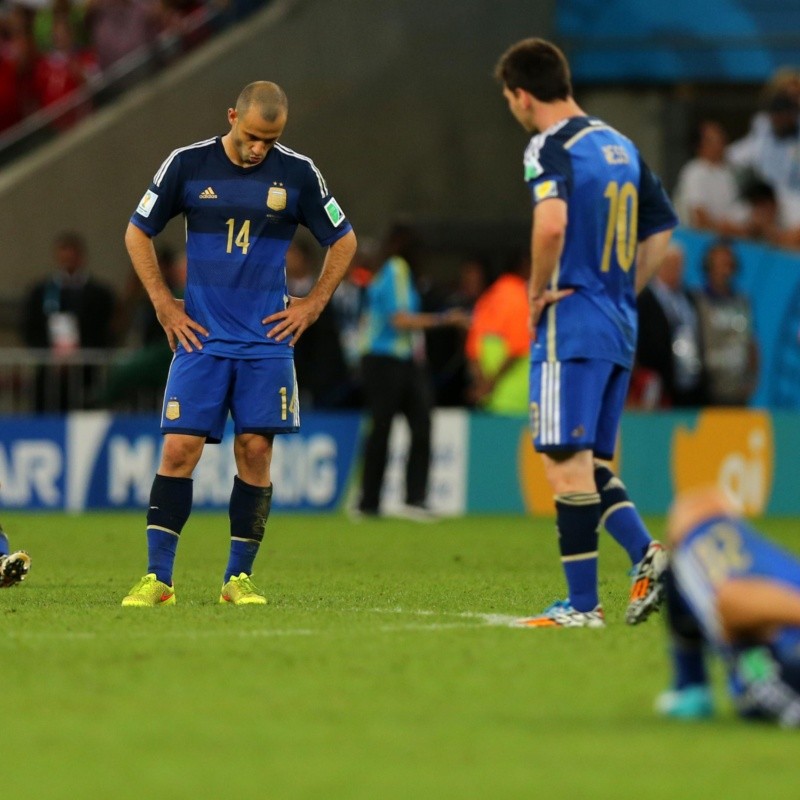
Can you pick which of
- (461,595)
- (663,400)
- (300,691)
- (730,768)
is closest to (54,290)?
(663,400)

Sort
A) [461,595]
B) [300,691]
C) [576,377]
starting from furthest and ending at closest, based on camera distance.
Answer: [461,595] < [576,377] < [300,691]

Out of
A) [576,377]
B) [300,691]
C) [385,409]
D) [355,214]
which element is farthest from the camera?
[355,214]

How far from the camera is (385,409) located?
1602 centimetres

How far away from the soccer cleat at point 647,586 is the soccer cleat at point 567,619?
5.5 inches

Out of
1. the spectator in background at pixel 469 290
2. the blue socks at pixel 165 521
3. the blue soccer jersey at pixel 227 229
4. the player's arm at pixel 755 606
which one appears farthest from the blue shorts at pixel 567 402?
the spectator in background at pixel 469 290

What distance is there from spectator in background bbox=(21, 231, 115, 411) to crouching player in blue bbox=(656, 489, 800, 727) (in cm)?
1357

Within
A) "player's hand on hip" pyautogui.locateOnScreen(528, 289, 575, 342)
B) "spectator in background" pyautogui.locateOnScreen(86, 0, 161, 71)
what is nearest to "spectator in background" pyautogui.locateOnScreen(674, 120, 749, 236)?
"spectator in background" pyautogui.locateOnScreen(86, 0, 161, 71)

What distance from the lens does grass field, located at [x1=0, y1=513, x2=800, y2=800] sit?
181 inches

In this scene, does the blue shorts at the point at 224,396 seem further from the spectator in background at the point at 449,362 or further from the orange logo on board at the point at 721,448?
the spectator in background at the point at 449,362

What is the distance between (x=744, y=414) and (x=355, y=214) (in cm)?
640

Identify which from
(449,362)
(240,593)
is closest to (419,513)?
(449,362)

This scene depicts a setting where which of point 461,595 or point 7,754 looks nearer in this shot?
point 7,754

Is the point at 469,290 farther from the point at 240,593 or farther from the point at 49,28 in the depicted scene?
the point at 240,593

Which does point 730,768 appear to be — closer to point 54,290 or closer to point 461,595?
point 461,595
